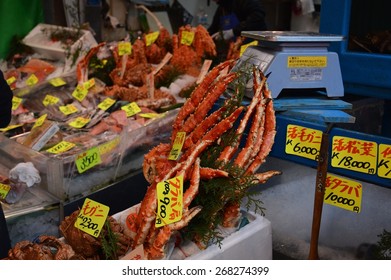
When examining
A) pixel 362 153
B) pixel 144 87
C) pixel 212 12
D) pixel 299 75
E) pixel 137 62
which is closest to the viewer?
pixel 362 153

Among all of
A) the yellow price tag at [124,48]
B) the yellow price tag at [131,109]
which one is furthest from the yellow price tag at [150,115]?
the yellow price tag at [124,48]

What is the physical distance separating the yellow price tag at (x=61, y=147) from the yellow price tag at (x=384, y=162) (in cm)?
170

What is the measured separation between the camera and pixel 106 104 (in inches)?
136

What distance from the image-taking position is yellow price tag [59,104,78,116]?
11.3 feet

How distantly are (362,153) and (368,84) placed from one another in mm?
523

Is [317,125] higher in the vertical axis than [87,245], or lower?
higher

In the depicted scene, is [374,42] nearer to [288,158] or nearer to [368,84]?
[368,84]

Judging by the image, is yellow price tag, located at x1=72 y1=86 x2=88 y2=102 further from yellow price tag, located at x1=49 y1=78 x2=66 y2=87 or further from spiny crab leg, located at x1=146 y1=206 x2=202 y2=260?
spiny crab leg, located at x1=146 y1=206 x2=202 y2=260

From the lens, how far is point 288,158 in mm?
1729

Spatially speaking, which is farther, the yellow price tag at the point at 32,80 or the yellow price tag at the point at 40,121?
the yellow price tag at the point at 32,80

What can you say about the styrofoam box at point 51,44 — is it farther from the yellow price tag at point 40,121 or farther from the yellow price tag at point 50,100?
the yellow price tag at point 40,121

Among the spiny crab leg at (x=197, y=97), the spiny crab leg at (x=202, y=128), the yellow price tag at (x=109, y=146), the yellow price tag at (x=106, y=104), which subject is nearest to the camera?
the spiny crab leg at (x=202, y=128)

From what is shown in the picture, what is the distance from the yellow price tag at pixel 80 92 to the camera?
362 cm

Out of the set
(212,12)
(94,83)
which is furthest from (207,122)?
(212,12)
